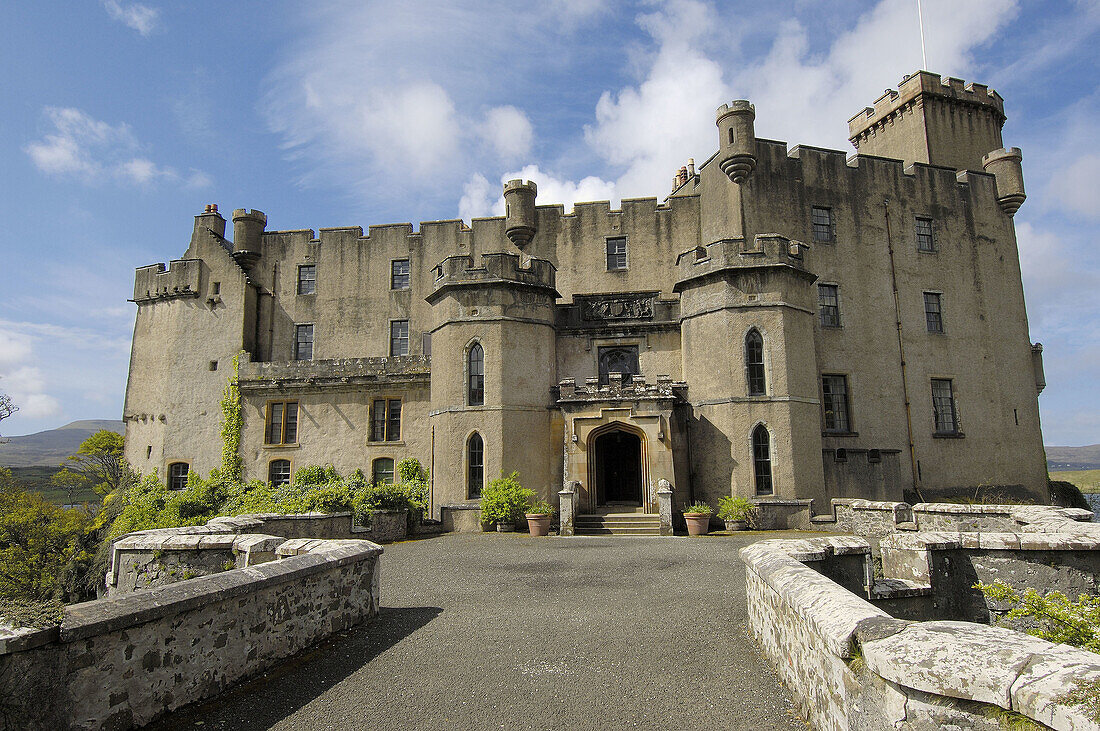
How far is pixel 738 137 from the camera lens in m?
24.6

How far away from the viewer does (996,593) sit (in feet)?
20.8

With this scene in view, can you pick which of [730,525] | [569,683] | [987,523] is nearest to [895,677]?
[569,683]

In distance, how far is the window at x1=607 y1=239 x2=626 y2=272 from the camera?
2733 cm

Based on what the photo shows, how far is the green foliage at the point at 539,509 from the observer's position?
19.9 meters

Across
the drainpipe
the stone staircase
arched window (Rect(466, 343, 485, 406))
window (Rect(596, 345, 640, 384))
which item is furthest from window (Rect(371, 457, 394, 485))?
the drainpipe

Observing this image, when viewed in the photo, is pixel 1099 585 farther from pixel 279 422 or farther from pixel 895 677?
pixel 279 422

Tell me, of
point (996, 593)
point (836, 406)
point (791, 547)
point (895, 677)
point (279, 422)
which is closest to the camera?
point (895, 677)

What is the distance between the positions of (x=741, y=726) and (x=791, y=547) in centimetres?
296

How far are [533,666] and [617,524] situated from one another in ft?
42.9

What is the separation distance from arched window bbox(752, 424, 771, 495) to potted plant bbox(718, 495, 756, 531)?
975mm

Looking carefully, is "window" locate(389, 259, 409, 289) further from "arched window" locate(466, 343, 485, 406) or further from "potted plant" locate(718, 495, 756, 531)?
"potted plant" locate(718, 495, 756, 531)

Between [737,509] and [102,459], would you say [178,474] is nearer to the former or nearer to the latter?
[102,459]

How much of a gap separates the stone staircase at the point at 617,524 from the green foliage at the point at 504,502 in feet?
6.21

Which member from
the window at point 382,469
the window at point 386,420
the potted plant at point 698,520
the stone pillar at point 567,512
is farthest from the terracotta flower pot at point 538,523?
the window at point 386,420
